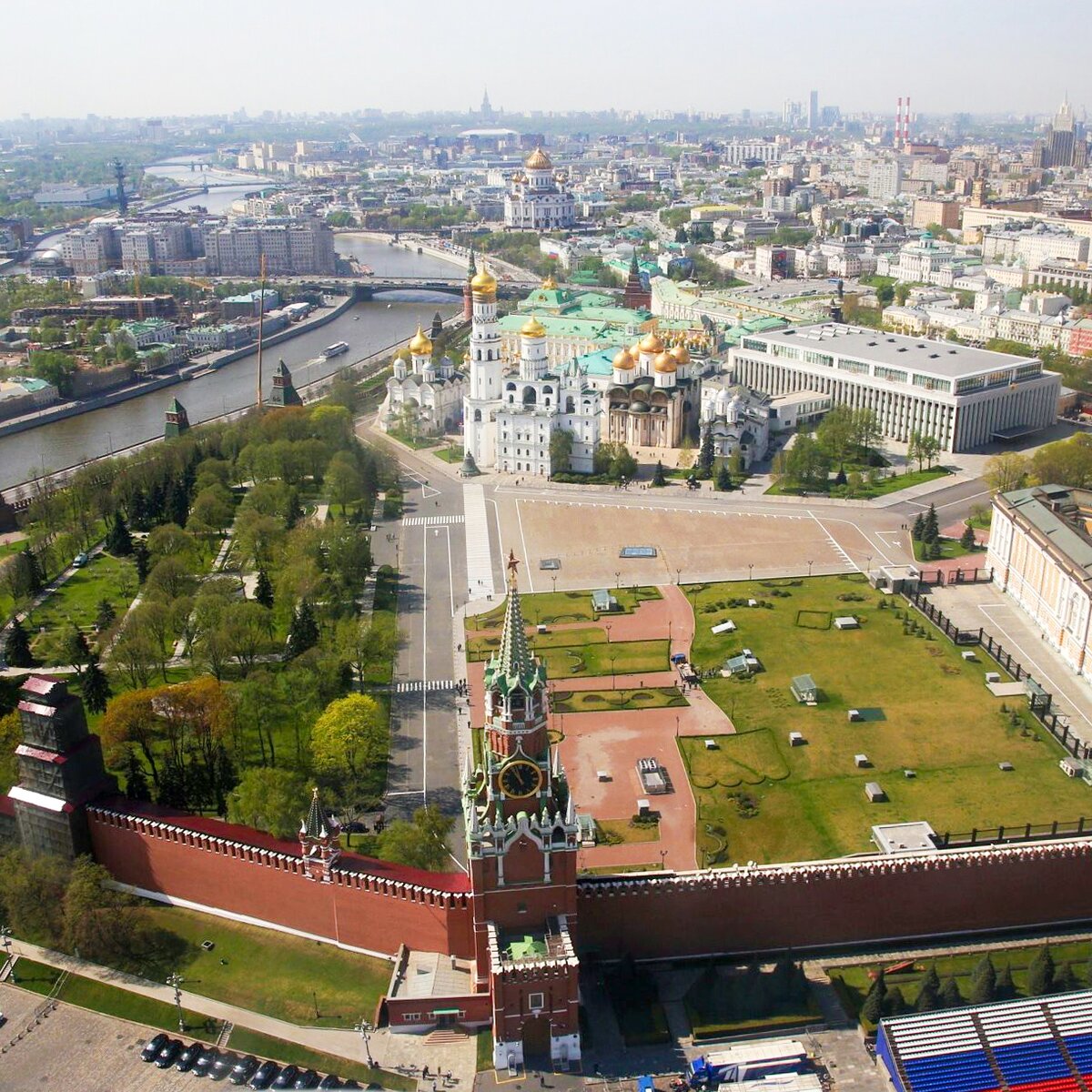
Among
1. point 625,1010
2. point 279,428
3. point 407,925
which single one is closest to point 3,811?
point 407,925

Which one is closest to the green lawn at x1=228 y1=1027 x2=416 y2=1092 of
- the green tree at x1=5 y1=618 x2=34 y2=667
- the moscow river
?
the green tree at x1=5 y1=618 x2=34 y2=667

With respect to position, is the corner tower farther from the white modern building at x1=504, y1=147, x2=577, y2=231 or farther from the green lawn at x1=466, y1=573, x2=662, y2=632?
the white modern building at x1=504, y1=147, x2=577, y2=231

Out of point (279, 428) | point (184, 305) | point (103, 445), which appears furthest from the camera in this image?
point (184, 305)

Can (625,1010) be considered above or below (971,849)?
Result: below

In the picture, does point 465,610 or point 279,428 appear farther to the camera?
point 279,428

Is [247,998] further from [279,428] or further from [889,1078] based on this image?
[279,428]

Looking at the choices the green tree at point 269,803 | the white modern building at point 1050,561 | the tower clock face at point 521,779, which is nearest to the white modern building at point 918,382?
the white modern building at point 1050,561

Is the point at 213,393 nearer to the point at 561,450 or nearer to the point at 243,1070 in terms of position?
the point at 561,450

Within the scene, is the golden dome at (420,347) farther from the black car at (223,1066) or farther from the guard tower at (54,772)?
the black car at (223,1066)
